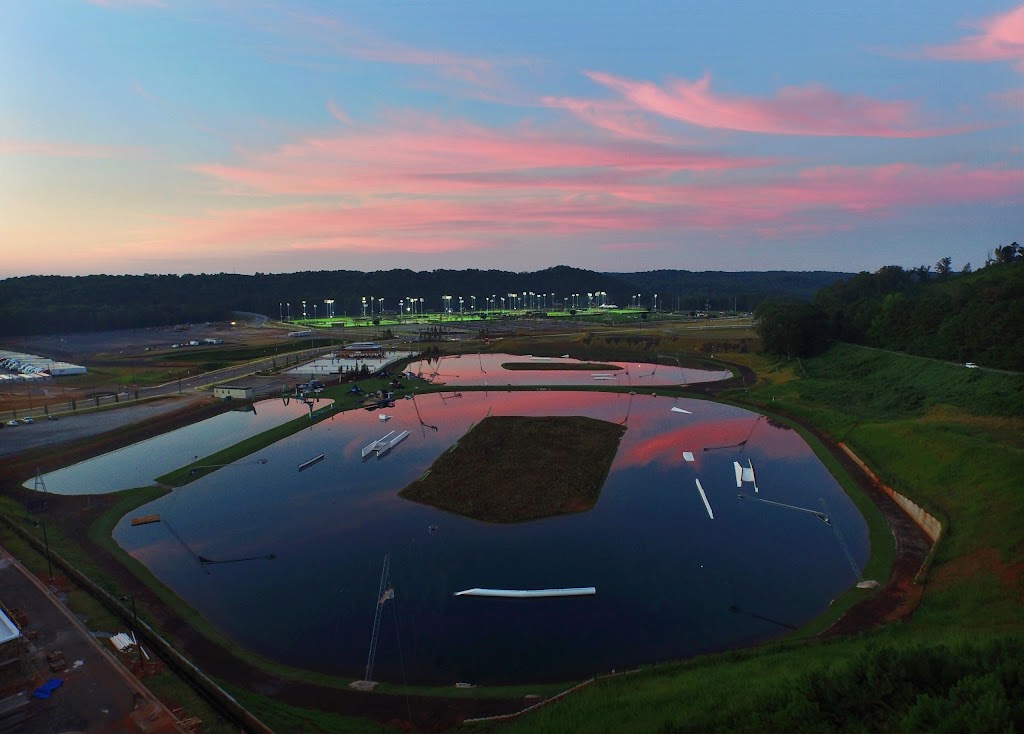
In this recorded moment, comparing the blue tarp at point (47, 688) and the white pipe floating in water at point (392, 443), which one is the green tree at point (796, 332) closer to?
the white pipe floating in water at point (392, 443)

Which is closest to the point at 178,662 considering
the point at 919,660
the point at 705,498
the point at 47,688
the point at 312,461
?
the point at 47,688

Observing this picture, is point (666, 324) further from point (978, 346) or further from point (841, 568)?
point (841, 568)

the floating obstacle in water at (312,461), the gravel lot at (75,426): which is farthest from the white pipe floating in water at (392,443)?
the gravel lot at (75,426)

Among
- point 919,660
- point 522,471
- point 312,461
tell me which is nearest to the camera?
point 919,660

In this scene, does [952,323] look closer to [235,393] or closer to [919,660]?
[919,660]

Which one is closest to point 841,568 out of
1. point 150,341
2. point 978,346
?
point 978,346

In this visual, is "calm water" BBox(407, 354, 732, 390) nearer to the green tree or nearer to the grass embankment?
the green tree
